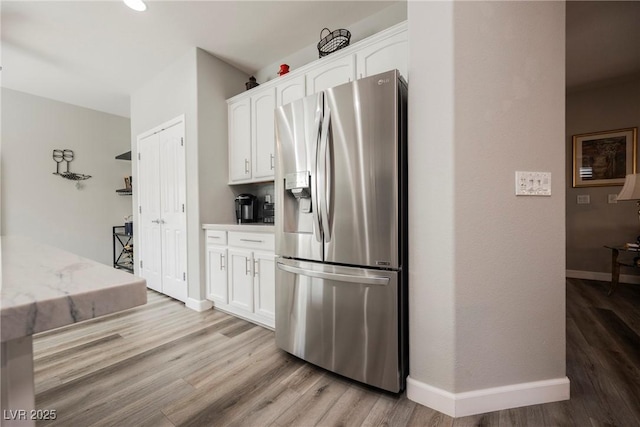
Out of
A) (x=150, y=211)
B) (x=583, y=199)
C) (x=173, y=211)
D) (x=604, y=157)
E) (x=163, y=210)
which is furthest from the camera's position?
(x=583, y=199)

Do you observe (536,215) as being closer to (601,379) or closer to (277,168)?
(601,379)

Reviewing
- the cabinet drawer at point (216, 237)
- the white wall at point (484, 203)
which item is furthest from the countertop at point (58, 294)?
the cabinet drawer at point (216, 237)

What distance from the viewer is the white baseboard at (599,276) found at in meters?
3.53

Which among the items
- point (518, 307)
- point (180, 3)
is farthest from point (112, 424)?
point (180, 3)

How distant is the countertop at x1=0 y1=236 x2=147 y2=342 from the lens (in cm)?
39

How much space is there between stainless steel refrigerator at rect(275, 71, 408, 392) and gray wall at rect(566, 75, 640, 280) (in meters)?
3.83

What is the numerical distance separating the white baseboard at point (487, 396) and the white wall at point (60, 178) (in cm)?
504

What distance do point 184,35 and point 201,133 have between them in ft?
2.92

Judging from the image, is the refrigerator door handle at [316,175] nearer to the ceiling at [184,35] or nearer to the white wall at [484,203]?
the white wall at [484,203]

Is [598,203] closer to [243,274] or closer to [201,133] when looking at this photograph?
[243,274]

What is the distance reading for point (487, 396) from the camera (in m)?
1.37

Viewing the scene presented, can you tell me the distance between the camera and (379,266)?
1.48m

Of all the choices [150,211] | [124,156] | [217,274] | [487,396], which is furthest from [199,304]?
[124,156]

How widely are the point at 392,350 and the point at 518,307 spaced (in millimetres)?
679
